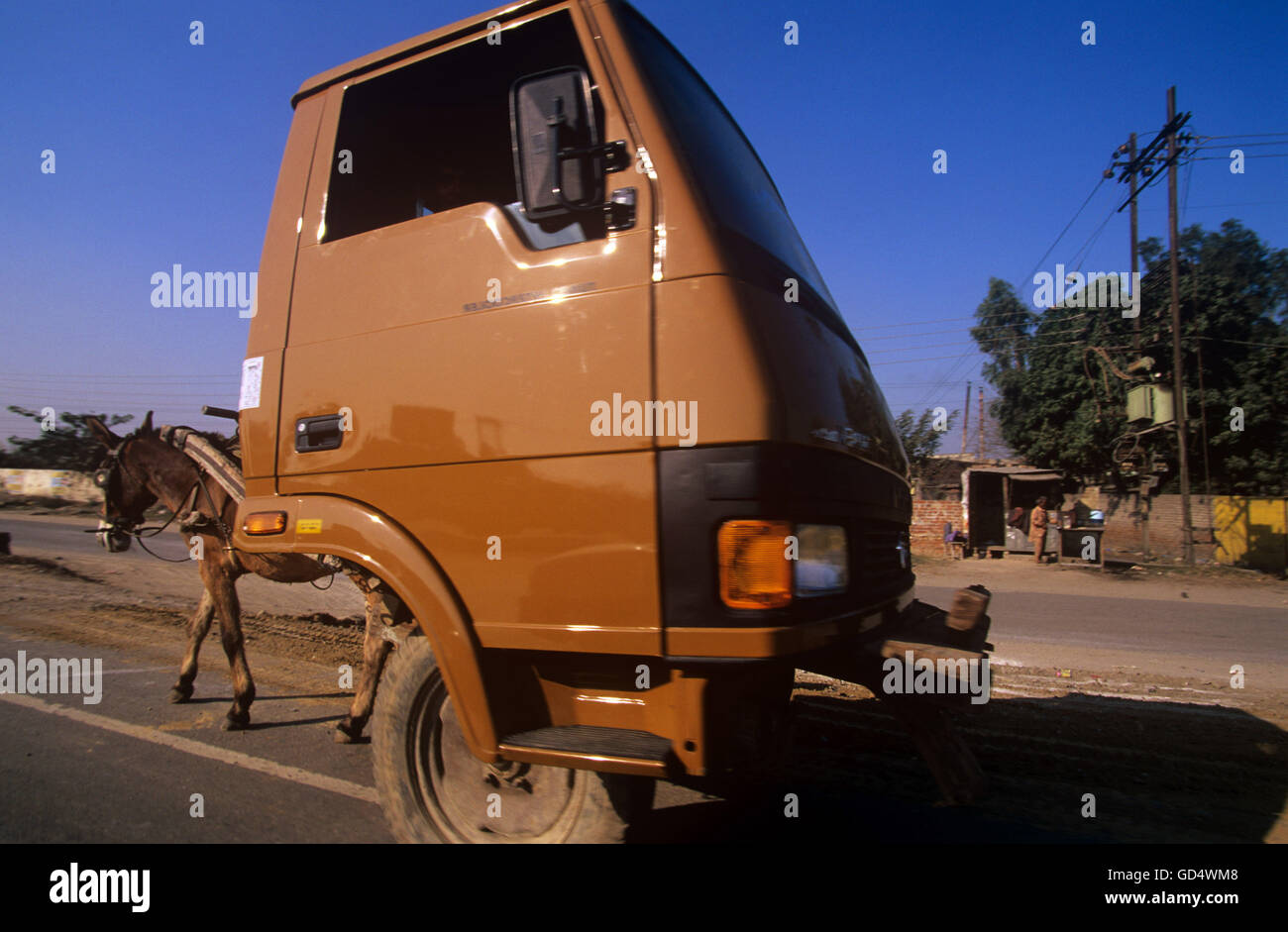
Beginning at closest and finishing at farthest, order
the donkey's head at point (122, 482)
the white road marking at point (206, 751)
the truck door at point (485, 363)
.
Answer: the truck door at point (485, 363), the white road marking at point (206, 751), the donkey's head at point (122, 482)

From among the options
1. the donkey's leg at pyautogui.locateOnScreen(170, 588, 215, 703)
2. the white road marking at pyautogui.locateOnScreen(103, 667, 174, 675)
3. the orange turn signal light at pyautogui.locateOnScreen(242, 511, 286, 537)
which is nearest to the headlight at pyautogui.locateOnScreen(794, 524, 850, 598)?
the orange turn signal light at pyautogui.locateOnScreen(242, 511, 286, 537)

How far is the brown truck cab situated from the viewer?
1877 mm

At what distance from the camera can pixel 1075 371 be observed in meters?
22.0

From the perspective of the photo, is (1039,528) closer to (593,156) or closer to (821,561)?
(821,561)

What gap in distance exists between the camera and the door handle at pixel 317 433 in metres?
2.54

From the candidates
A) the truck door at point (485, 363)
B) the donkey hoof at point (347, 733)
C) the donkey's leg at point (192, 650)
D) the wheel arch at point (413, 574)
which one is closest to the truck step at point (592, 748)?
the wheel arch at point (413, 574)

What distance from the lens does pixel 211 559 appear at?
16.5 feet

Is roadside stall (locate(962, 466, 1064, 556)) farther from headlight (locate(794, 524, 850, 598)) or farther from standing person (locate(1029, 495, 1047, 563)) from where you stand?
headlight (locate(794, 524, 850, 598))

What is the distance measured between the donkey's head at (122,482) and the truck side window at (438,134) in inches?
173

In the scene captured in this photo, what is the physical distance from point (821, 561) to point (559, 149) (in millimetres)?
1507

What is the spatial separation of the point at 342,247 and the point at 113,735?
365 cm

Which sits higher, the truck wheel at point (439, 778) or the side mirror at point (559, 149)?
the side mirror at point (559, 149)

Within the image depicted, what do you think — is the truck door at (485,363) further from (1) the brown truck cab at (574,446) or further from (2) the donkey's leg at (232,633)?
(2) the donkey's leg at (232,633)
